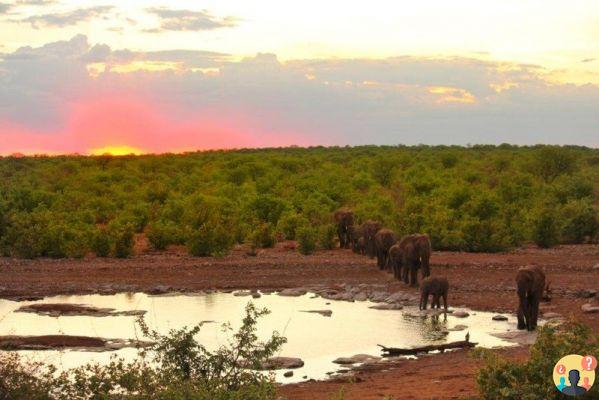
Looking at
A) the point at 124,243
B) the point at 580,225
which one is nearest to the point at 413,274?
the point at 124,243

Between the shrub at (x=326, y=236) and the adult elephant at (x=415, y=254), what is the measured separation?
926 cm

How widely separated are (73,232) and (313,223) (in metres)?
10.8

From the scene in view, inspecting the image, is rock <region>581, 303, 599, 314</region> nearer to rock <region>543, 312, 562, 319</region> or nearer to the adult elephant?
rock <region>543, 312, 562, 319</region>

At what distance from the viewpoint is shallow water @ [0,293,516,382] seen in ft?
58.5

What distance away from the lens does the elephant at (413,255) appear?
982 inches

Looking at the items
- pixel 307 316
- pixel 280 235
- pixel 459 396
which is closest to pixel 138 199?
pixel 280 235

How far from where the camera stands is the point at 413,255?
25047mm

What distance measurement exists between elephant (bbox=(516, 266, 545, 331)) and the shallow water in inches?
29.7

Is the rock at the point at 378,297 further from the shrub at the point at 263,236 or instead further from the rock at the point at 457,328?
the shrub at the point at 263,236

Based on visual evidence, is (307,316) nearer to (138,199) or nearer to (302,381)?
(302,381)

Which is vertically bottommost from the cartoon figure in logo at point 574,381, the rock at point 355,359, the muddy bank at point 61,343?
the muddy bank at point 61,343

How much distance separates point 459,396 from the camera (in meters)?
13.3

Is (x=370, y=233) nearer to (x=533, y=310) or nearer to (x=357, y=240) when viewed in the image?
(x=357, y=240)

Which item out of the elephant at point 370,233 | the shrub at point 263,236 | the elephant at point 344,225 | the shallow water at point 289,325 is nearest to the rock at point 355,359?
→ the shallow water at point 289,325
